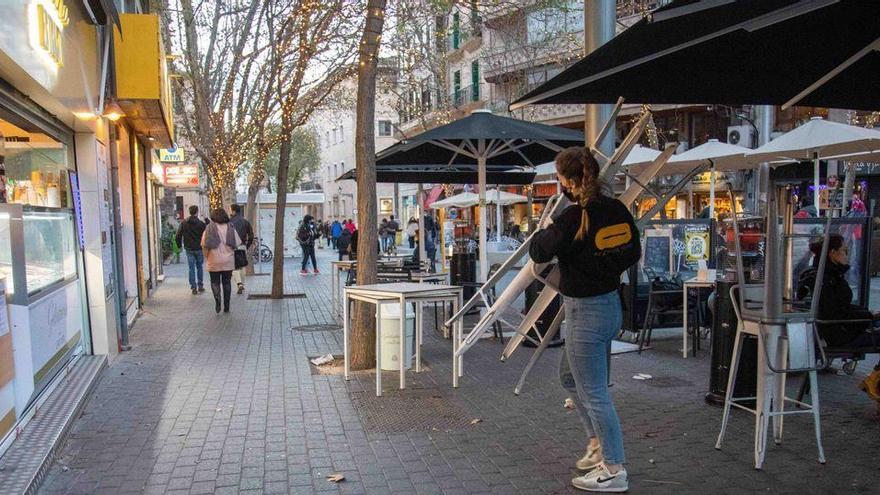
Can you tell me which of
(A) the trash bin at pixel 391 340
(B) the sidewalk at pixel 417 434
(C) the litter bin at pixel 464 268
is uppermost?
(C) the litter bin at pixel 464 268

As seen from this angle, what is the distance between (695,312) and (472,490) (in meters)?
4.56

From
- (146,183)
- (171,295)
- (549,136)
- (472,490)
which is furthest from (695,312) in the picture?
(146,183)

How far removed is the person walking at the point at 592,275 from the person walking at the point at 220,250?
877 cm

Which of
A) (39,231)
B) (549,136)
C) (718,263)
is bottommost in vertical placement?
(718,263)

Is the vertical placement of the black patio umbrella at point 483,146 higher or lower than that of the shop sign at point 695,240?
higher

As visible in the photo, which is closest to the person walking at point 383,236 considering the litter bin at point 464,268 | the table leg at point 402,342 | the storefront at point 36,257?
the litter bin at point 464,268

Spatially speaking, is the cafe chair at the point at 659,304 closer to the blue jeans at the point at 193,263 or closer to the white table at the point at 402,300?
the white table at the point at 402,300

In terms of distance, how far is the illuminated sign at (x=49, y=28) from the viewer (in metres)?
4.93

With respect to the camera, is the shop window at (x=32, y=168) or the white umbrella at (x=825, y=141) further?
the white umbrella at (x=825, y=141)

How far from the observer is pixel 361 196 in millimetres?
7391

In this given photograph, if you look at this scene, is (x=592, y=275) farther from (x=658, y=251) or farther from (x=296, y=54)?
(x=296, y=54)

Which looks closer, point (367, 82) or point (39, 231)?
point (39, 231)

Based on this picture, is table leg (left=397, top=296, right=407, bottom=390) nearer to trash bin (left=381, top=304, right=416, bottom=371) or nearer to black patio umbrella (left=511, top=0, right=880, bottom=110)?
trash bin (left=381, top=304, right=416, bottom=371)

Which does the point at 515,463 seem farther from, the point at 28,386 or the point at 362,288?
the point at 28,386
